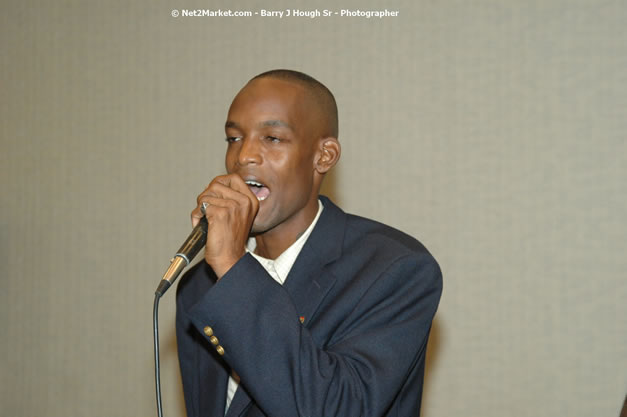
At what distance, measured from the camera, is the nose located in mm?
1586

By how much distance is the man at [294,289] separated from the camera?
128 cm

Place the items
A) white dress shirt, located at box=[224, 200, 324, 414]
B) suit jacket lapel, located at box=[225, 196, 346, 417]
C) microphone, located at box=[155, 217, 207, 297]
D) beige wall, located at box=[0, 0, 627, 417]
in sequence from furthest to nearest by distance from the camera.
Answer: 1. beige wall, located at box=[0, 0, 627, 417]
2. white dress shirt, located at box=[224, 200, 324, 414]
3. suit jacket lapel, located at box=[225, 196, 346, 417]
4. microphone, located at box=[155, 217, 207, 297]

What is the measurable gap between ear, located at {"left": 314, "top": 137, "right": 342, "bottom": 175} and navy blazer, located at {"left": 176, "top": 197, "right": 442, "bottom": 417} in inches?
4.2

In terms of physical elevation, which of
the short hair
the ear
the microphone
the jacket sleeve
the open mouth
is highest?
the short hair

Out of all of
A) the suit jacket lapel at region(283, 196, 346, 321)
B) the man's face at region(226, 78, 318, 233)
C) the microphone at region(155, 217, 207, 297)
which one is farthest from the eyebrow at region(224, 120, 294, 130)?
the microphone at region(155, 217, 207, 297)

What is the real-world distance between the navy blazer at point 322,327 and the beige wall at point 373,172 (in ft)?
4.91

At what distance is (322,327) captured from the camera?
150 centimetres

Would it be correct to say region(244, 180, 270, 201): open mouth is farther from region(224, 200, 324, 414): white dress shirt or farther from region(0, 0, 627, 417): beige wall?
region(0, 0, 627, 417): beige wall

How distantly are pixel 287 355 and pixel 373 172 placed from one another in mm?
2108

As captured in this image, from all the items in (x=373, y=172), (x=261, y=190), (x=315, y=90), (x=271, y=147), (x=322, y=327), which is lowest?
(x=322, y=327)

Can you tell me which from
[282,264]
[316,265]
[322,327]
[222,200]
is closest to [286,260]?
[282,264]

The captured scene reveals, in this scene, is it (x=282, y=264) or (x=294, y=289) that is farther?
(x=282, y=264)

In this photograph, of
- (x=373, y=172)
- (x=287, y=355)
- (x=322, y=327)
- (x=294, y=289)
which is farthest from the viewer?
(x=373, y=172)

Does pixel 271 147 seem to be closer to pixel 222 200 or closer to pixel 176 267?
pixel 222 200
